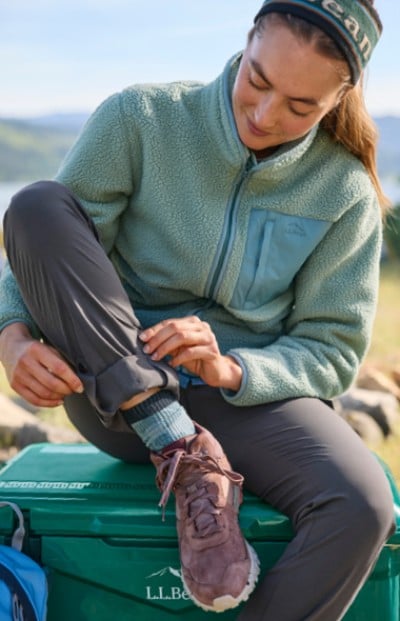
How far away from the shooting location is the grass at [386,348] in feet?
13.2

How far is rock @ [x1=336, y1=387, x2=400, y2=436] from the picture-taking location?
14.1ft

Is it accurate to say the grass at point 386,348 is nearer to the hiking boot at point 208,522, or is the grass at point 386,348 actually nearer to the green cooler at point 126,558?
the green cooler at point 126,558

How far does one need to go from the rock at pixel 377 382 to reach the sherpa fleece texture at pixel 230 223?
248cm

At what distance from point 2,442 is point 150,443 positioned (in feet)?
6.48

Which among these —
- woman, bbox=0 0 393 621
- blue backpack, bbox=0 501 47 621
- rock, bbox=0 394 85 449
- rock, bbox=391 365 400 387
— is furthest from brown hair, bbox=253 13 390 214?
rock, bbox=391 365 400 387

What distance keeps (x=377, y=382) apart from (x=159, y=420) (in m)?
2.97

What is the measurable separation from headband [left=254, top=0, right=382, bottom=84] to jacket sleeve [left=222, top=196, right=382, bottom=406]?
413 mm

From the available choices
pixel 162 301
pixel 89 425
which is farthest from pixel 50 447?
pixel 162 301

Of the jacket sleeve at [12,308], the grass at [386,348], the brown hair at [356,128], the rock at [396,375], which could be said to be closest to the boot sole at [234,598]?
the jacket sleeve at [12,308]

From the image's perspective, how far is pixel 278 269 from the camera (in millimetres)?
2398

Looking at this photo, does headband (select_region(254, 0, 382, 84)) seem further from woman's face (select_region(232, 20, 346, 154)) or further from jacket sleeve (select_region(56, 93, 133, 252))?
jacket sleeve (select_region(56, 93, 133, 252))

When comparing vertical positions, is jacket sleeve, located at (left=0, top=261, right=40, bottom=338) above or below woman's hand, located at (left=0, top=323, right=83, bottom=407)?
above

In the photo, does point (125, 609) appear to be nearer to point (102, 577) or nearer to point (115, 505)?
point (102, 577)

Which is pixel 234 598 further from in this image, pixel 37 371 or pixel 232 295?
pixel 232 295
